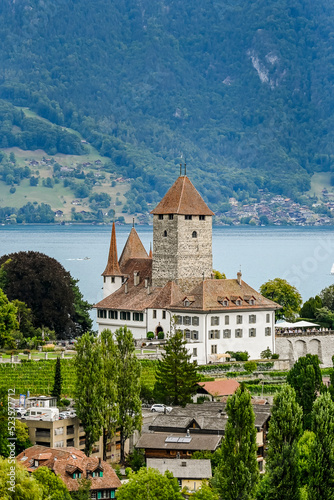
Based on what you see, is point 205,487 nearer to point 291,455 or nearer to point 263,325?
point 291,455

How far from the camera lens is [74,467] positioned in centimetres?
5875

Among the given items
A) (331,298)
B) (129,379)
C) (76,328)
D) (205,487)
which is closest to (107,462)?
(129,379)

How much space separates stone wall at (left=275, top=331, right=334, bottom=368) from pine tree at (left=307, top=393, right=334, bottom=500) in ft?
124

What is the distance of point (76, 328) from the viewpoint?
3942 inches

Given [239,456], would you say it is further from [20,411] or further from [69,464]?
[20,411]

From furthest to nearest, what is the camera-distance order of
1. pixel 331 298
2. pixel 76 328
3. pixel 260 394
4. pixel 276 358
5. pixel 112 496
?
pixel 331 298
pixel 76 328
pixel 276 358
pixel 260 394
pixel 112 496

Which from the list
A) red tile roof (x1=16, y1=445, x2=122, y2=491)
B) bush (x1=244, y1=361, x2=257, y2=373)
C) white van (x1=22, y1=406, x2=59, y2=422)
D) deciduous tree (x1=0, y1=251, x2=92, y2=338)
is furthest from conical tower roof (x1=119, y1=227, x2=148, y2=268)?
red tile roof (x1=16, y1=445, x2=122, y2=491)

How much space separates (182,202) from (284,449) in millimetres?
41764

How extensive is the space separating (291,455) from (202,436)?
36.0ft

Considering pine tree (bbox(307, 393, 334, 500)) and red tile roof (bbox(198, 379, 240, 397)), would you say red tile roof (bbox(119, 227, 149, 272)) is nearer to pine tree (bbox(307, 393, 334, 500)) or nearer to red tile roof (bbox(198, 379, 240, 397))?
red tile roof (bbox(198, 379, 240, 397))

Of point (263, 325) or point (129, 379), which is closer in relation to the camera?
point (129, 379)

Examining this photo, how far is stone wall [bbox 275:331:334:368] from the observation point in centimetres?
9475

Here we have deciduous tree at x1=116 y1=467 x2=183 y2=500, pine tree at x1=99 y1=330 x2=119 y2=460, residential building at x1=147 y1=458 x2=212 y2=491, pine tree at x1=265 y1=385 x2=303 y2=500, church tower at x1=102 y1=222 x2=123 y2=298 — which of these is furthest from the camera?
church tower at x1=102 y1=222 x2=123 y2=298

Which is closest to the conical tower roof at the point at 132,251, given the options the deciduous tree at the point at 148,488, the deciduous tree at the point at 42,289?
the deciduous tree at the point at 42,289
